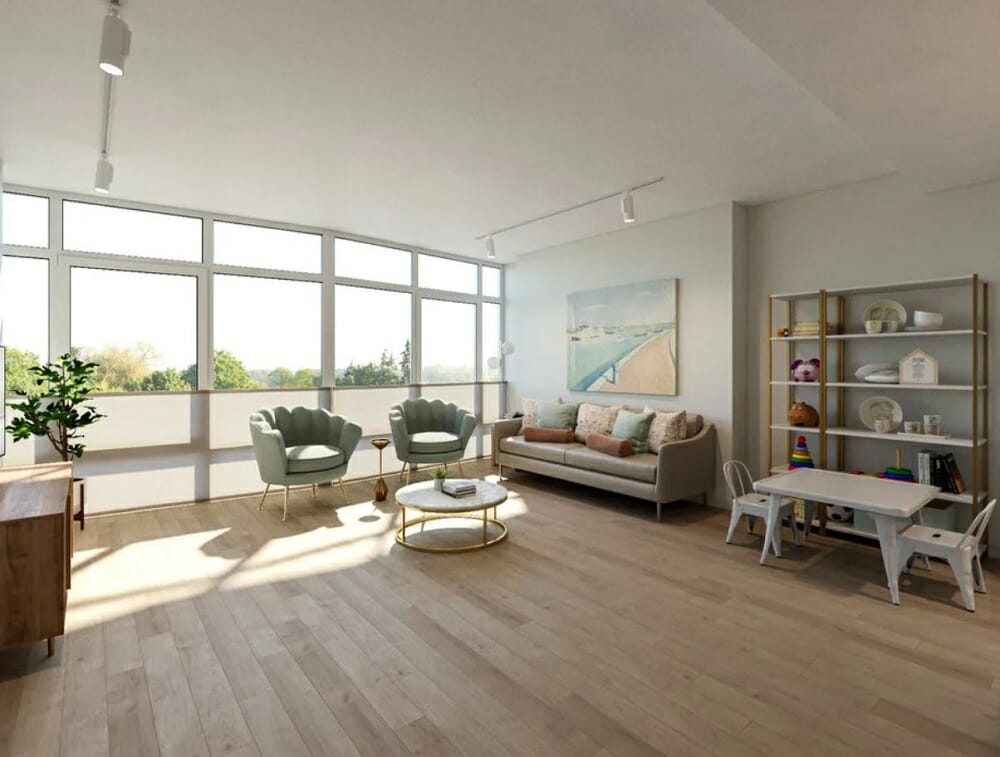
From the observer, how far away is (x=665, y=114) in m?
3.18

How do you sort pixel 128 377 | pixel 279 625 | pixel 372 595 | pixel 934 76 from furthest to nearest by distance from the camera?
pixel 128 377, pixel 372 595, pixel 279 625, pixel 934 76

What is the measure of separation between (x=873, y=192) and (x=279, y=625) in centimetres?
522

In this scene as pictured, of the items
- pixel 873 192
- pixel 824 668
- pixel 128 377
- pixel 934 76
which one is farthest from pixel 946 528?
pixel 128 377

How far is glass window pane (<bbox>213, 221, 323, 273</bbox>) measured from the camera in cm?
541

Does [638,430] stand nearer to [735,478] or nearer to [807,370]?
[735,478]

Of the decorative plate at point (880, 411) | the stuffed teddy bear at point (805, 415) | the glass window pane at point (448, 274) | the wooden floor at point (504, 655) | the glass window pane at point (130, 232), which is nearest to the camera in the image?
the wooden floor at point (504, 655)

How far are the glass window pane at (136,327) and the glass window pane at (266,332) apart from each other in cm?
25

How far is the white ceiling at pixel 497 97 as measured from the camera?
224 cm

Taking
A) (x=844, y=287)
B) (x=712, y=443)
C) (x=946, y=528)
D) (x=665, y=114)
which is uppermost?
(x=665, y=114)

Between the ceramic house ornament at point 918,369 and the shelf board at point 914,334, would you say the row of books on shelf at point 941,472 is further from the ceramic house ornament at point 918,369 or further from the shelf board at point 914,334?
the shelf board at point 914,334

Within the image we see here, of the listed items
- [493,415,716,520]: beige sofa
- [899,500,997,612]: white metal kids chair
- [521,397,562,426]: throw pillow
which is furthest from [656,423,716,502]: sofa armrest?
[521,397,562,426]: throw pillow

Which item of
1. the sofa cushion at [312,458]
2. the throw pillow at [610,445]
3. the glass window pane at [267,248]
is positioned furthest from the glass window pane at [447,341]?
the throw pillow at [610,445]

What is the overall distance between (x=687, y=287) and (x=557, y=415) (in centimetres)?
198

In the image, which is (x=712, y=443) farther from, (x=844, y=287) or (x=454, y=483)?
(x=454, y=483)
